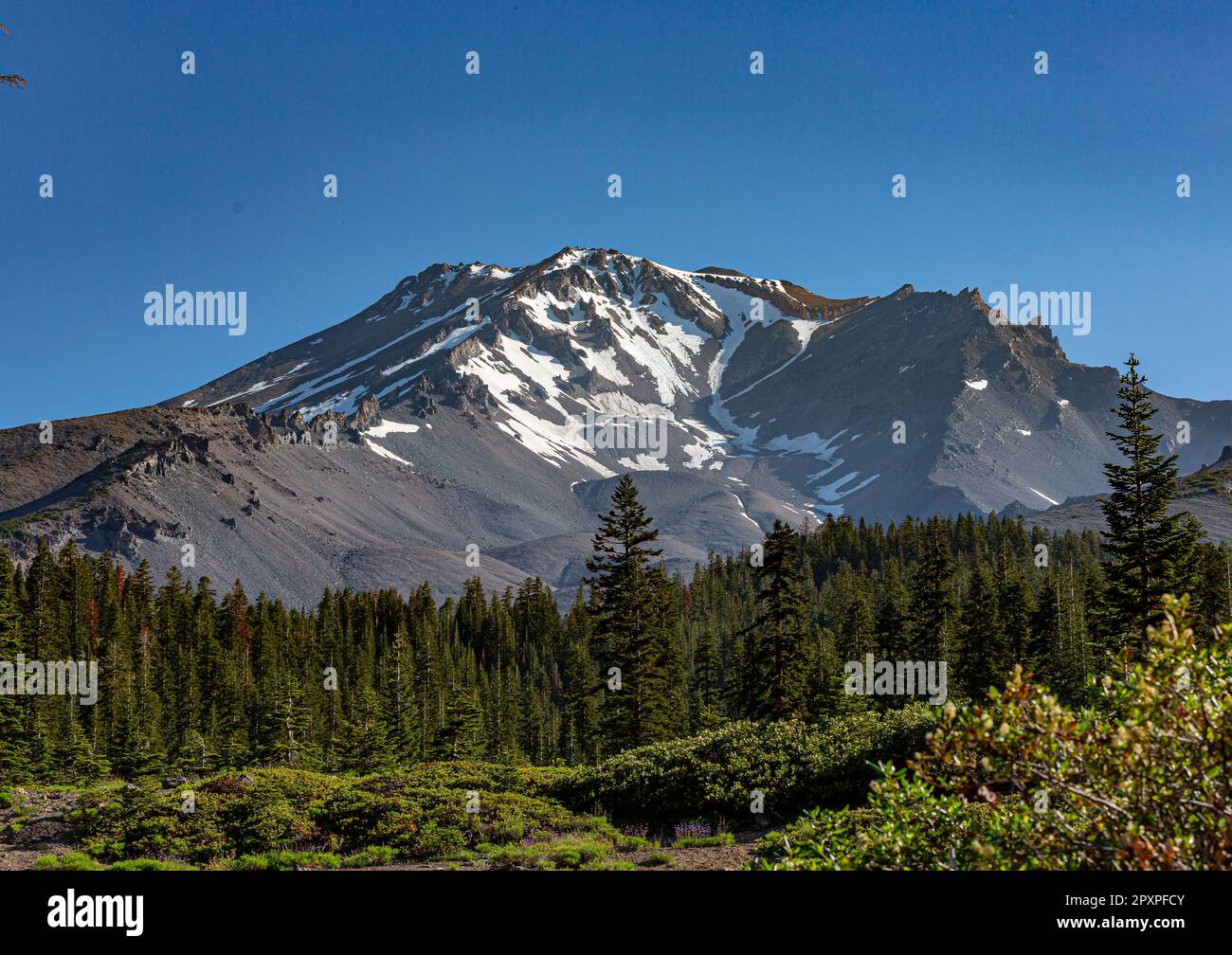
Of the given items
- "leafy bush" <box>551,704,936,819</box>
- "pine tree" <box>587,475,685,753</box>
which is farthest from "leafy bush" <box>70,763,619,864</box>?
"pine tree" <box>587,475,685,753</box>

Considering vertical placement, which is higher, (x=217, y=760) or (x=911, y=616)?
(x=911, y=616)

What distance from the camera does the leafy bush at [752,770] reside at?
29.1m

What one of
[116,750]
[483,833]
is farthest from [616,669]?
[116,750]

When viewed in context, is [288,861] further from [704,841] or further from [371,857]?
[704,841]

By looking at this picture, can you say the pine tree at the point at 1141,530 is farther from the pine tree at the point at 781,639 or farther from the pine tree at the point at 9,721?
A: the pine tree at the point at 9,721

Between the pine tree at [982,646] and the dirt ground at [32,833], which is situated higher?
the pine tree at [982,646]

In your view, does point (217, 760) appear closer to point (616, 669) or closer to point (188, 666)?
point (188, 666)

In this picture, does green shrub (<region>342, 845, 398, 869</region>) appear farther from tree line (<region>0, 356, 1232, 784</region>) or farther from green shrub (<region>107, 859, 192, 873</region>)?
tree line (<region>0, 356, 1232, 784</region>)

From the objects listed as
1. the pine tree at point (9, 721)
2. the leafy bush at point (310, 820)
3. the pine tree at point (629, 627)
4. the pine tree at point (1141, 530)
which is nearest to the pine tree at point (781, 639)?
the pine tree at point (629, 627)

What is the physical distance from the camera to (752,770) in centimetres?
3034

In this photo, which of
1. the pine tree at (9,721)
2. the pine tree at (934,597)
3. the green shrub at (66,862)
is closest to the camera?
the green shrub at (66,862)

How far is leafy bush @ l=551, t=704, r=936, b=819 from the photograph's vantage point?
95.6 ft
